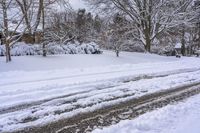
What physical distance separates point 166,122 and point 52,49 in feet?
43.3

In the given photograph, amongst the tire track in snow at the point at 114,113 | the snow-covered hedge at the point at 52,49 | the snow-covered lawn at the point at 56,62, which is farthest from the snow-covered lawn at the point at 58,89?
the snow-covered hedge at the point at 52,49

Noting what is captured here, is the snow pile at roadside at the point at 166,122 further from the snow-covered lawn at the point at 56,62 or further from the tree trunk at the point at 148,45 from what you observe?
the tree trunk at the point at 148,45

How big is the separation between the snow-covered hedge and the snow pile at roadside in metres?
11.6

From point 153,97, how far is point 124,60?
1052 cm

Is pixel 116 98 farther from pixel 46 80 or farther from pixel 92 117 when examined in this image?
pixel 46 80

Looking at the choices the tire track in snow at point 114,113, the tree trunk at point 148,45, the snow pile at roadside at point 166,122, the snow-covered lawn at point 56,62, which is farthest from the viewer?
the tree trunk at point 148,45

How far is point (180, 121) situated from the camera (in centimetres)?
614

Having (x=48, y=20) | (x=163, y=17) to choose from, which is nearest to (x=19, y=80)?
(x=48, y=20)

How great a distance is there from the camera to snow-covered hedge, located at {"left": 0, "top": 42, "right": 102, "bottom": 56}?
17109 mm

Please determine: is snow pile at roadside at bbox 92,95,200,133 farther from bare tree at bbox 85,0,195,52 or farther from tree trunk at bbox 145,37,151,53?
tree trunk at bbox 145,37,151,53

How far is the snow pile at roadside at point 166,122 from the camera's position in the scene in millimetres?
5535

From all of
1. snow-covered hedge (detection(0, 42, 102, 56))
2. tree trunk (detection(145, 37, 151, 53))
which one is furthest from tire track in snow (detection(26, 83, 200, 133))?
tree trunk (detection(145, 37, 151, 53))

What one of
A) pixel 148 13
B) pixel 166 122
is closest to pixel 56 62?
pixel 166 122

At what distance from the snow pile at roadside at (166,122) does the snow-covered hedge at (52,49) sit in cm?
1161
